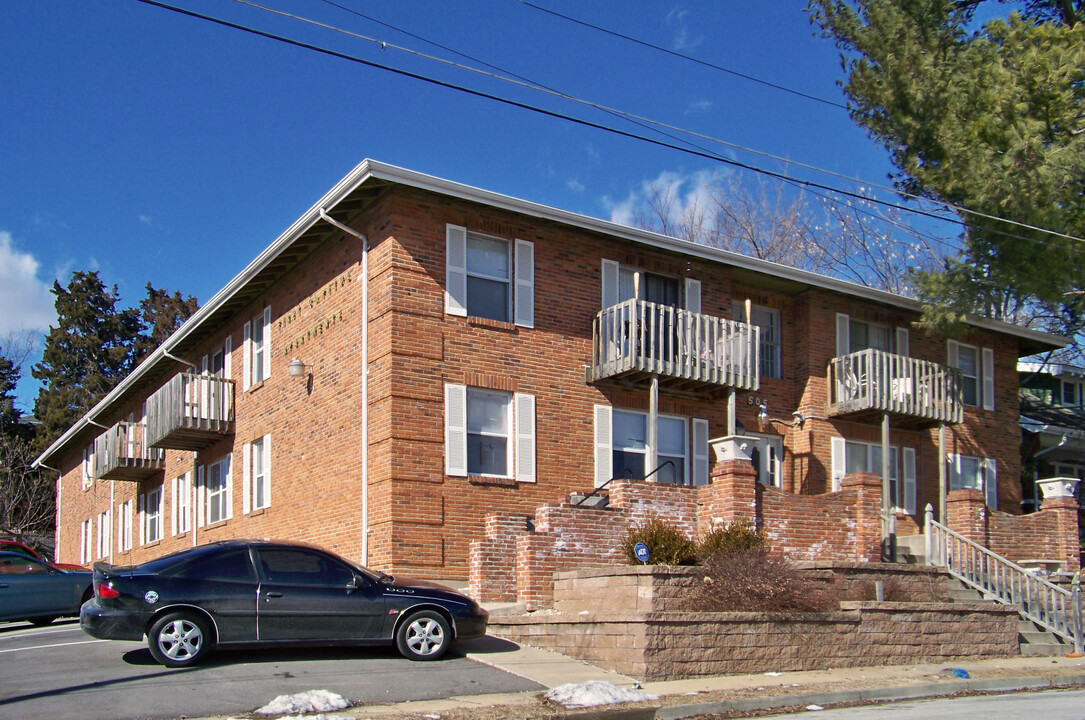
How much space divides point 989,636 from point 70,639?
13541 mm

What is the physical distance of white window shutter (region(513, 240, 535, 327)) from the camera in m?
19.2

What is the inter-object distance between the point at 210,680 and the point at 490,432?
7.82 m

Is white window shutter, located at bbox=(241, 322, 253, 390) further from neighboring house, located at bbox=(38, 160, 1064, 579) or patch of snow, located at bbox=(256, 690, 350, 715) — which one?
Answer: patch of snow, located at bbox=(256, 690, 350, 715)

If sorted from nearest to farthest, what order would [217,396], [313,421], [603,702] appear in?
[603,702]
[313,421]
[217,396]

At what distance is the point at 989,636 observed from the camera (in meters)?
16.4

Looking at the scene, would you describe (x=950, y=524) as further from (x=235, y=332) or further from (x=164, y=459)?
(x=164, y=459)

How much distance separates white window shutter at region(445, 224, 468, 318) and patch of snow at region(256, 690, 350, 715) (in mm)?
8856

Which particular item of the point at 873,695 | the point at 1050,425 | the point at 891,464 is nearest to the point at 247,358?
the point at 891,464

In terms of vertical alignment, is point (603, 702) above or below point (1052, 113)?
below

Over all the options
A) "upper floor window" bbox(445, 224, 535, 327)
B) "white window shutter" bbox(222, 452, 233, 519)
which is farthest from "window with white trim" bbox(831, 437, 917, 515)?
"white window shutter" bbox(222, 452, 233, 519)

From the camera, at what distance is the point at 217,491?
2489 cm

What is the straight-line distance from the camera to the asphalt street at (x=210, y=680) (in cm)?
1039

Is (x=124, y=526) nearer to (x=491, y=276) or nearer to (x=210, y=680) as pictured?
(x=491, y=276)

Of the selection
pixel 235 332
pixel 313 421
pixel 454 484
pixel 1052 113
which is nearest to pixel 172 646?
pixel 454 484
